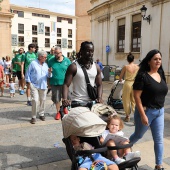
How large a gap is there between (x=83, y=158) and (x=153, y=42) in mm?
12425

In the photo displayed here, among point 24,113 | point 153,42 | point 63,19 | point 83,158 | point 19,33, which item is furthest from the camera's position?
point 63,19

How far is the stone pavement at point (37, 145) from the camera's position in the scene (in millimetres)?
3475

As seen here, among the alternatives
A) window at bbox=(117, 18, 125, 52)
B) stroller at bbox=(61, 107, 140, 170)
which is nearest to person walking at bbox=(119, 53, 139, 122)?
stroller at bbox=(61, 107, 140, 170)

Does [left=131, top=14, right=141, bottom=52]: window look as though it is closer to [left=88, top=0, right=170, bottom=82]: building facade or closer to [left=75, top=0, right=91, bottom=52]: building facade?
[left=88, top=0, right=170, bottom=82]: building facade

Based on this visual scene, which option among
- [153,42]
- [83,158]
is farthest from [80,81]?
[153,42]

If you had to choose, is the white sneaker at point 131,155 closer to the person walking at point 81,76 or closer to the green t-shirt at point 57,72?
the person walking at point 81,76

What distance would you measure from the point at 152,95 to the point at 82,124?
112 cm

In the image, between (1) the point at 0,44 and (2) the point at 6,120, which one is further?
(1) the point at 0,44

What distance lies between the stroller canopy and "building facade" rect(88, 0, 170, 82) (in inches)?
443

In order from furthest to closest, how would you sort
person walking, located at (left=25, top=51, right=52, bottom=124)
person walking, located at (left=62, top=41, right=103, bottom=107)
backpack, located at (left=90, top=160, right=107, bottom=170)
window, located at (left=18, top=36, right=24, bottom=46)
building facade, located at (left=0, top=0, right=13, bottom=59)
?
window, located at (left=18, top=36, right=24, bottom=46) → building facade, located at (left=0, top=0, right=13, bottom=59) → person walking, located at (left=25, top=51, right=52, bottom=124) → person walking, located at (left=62, top=41, right=103, bottom=107) → backpack, located at (left=90, top=160, right=107, bottom=170)

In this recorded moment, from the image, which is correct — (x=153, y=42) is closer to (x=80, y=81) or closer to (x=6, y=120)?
(x=6, y=120)

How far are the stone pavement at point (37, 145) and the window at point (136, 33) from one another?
379 inches

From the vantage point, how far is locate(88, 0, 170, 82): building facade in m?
13.0

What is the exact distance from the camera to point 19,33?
178 feet
